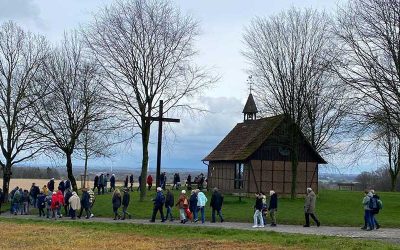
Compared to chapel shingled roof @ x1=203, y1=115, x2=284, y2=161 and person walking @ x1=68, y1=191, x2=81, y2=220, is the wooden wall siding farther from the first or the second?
person walking @ x1=68, y1=191, x2=81, y2=220

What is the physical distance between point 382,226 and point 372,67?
28.6 feet

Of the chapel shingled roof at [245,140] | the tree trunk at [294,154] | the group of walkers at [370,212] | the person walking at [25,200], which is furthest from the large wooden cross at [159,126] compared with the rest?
the group of walkers at [370,212]

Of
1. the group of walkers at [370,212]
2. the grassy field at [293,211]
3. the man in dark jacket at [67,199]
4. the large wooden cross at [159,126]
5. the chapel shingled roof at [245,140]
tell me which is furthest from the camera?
the chapel shingled roof at [245,140]

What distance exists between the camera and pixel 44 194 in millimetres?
32688

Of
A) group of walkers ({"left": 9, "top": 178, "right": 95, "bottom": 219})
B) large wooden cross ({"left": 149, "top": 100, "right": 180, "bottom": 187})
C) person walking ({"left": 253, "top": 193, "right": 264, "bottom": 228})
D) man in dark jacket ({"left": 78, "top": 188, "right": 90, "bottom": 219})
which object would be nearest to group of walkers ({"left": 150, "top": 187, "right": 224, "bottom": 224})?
person walking ({"left": 253, "top": 193, "right": 264, "bottom": 228})

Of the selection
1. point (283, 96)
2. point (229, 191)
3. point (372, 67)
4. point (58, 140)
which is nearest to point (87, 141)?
point (58, 140)

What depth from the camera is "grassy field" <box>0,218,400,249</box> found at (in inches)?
A: 661

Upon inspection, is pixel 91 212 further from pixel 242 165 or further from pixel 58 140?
pixel 242 165

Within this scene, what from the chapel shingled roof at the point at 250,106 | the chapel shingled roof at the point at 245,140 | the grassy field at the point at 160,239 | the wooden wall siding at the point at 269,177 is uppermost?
the chapel shingled roof at the point at 250,106

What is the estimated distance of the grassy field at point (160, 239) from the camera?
16797 mm

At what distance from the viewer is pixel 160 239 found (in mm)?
18859

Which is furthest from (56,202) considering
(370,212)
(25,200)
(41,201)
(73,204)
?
(370,212)

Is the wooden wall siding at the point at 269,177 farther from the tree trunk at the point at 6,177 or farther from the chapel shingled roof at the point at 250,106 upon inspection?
the tree trunk at the point at 6,177

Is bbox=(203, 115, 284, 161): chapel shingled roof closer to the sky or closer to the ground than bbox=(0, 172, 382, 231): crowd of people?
closer to the sky
